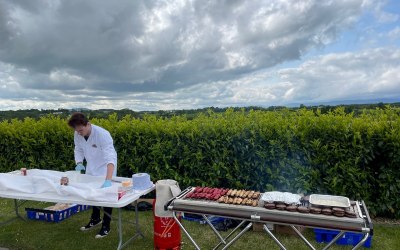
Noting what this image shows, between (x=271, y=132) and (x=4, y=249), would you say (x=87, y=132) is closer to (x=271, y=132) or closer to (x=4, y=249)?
(x=4, y=249)

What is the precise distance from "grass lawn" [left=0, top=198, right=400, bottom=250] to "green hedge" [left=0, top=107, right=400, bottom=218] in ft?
2.16

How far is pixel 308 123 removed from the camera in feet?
15.5

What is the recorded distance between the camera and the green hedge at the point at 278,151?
14.7ft

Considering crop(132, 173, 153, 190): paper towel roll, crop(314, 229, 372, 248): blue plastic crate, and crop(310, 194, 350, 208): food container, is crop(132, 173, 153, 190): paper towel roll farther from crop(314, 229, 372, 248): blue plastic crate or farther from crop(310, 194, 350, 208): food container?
crop(314, 229, 372, 248): blue plastic crate

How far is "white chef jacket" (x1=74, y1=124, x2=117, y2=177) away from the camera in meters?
3.93

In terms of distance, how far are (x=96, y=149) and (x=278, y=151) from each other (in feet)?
8.34

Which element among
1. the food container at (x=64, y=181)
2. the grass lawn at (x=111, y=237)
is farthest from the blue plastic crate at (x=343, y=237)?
the food container at (x=64, y=181)

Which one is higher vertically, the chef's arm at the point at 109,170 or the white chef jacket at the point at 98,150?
the white chef jacket at the point at 98,150

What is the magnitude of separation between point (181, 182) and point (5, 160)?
4.04 meters

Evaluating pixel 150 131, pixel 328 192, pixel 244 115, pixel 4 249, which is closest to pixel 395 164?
pixel 328 192

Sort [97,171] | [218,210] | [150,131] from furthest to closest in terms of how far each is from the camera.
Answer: [150,131] → [97,171] → [218,210]

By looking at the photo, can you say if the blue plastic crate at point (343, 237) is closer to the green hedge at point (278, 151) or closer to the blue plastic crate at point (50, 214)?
the green hedge at point (278, 151)

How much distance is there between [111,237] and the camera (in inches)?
164

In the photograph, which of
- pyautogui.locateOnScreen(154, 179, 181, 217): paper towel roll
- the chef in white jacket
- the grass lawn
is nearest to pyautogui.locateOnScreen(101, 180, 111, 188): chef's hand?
the chef in white jacket
